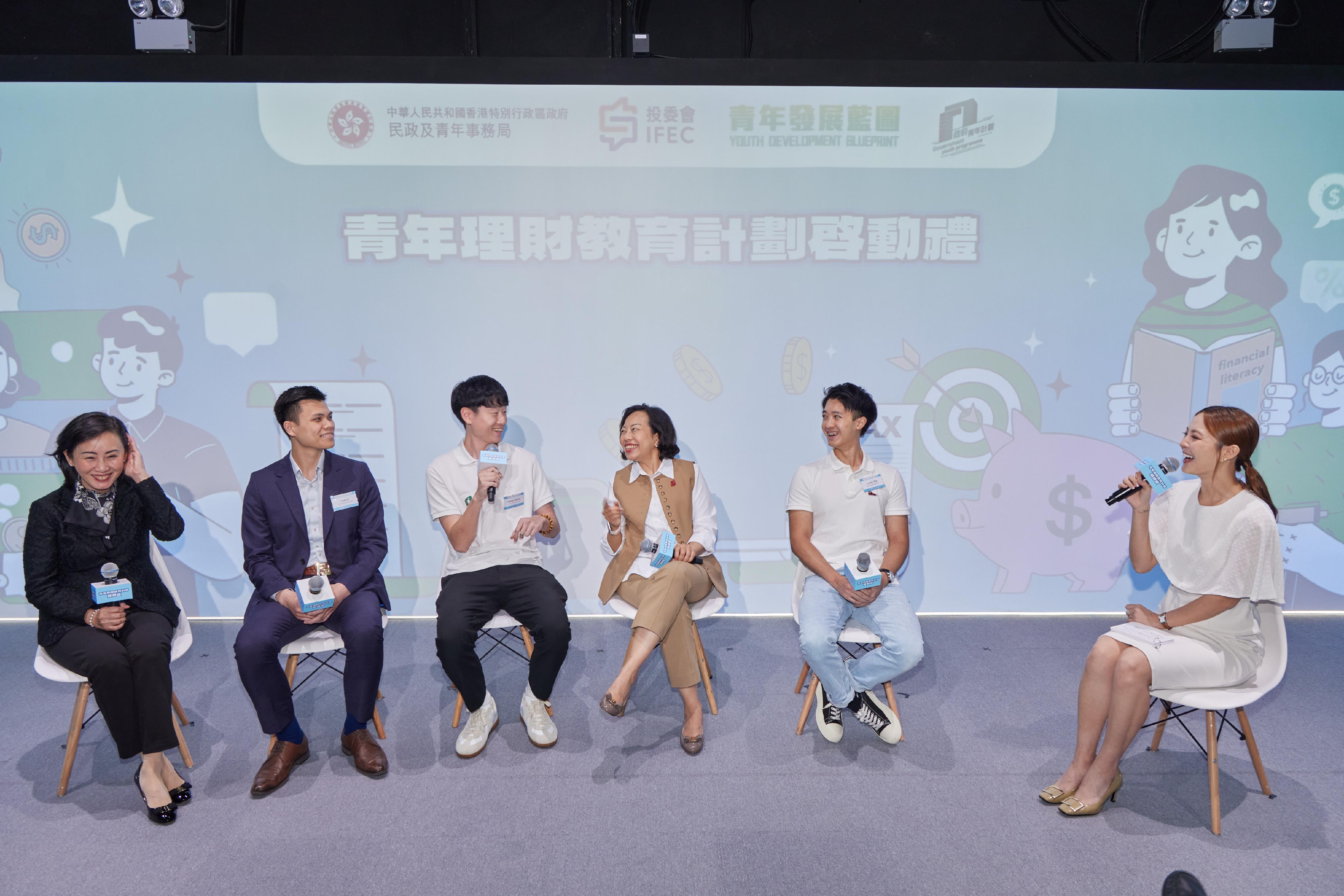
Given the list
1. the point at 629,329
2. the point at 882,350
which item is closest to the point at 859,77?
the point at 882,350

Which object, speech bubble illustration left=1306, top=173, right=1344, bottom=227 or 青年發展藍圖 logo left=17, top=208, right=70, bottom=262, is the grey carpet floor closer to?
青年發展藍圖 logo left=17, top=208, right=70, bottom=262

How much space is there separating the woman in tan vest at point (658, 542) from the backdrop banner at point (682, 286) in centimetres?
80

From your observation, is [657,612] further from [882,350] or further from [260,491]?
[882,350]

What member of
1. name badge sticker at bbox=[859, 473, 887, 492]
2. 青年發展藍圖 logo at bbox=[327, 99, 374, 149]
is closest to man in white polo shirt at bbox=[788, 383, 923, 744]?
name badge sticker at bbox=[859, 473, 887, 492]

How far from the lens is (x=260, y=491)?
2.74 meters

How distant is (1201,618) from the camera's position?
2363mm

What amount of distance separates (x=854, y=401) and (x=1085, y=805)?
1556mm

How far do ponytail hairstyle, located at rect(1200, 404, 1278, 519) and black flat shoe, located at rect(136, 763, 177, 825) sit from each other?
343 cm

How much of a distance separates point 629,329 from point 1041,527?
2.42 metres

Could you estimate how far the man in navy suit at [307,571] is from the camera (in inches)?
99.9

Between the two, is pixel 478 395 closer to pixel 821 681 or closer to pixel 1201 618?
pixel 821 681

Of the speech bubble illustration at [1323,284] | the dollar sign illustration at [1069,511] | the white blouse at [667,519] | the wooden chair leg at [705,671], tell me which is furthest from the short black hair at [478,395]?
the speech bubble illustration at [1323,284]

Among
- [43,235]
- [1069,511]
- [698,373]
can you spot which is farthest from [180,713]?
[1069,511]

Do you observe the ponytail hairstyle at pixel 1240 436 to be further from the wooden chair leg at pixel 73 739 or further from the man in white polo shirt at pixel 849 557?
the wooden chair leg at pixel 73 739
